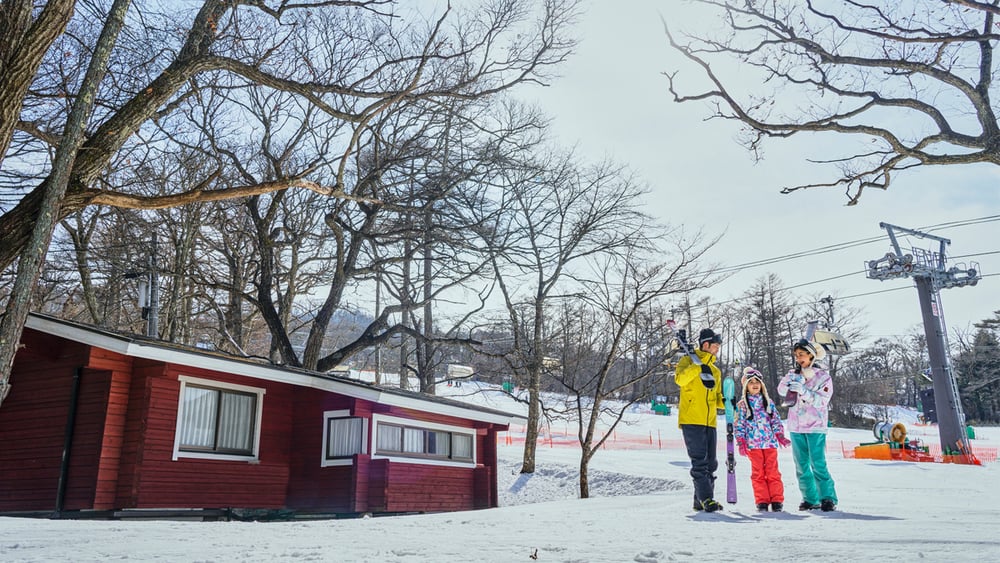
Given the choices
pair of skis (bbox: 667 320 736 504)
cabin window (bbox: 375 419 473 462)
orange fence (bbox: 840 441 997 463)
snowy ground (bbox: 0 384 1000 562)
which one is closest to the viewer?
snowy ground (bbox: 0 384 1000 562)

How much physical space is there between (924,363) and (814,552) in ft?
238

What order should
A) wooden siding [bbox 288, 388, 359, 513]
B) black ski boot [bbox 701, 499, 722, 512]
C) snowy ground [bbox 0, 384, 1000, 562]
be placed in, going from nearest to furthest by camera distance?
snowy ground [bbox 0, 384, 1000, 562] → black ski boot [bbox 701, 499, 722, 512] → wooden siding [bbox 288, 388, 359, 513]

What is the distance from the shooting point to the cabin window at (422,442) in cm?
1504

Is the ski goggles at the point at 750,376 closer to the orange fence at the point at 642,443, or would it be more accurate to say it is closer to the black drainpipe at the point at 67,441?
the black drainpipe at the point at 67,441

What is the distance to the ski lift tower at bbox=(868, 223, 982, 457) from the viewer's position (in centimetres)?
2850

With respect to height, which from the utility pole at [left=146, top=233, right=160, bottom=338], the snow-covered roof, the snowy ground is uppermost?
the utility pole at [left=146, top=233, right=160, bottom=338]

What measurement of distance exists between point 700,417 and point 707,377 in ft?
1.55

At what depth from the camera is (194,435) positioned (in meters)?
12.7

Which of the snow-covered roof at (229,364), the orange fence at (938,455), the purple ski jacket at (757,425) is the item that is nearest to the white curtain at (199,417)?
the snow-covered roof at (229,364)

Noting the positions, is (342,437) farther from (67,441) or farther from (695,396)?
(695,396)

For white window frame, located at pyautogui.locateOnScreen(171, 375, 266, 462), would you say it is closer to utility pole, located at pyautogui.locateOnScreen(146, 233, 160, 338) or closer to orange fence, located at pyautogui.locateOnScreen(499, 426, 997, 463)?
utility pole, located at pyautogui.locateOnScreen(146, 233, 160, 338)

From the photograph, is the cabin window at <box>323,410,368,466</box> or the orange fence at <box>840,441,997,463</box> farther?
the orange fence at <box>840,441,997,463</box>

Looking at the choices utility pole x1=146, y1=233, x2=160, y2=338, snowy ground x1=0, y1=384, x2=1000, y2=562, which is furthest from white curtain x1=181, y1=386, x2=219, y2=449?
utility pole x1=146, y1=233, x2=160, y2=338

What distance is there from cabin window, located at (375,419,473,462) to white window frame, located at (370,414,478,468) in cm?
2
